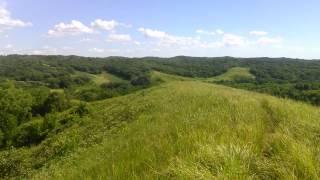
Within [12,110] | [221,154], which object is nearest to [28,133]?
[12,110]

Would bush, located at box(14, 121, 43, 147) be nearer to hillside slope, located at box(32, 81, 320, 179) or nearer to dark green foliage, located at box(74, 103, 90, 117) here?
dark green foliage, located at box(74, 103, 90, 117)

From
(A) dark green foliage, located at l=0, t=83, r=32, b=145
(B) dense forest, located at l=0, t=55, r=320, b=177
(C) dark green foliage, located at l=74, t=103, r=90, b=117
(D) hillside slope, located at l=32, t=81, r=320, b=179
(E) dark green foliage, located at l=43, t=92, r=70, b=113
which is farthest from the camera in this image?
(E) dark green foliage, located at l=43, t=92, r=70, b=113

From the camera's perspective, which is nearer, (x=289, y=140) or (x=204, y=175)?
(x=204, y=175)

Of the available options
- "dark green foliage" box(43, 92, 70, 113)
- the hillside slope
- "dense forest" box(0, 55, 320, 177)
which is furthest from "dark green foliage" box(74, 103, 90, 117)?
the hillside slope

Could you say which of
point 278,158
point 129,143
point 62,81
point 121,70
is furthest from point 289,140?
point 121,70

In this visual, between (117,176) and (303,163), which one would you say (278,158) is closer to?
→ (303,163)

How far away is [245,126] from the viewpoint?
6.95 meters

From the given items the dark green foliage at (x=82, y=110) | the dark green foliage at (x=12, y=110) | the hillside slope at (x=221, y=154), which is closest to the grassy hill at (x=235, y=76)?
the dark green foliage at (x=12, y=110)

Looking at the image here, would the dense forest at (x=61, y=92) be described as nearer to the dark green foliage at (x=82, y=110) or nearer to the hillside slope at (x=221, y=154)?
the dark green foliage at (x=82, y=110)

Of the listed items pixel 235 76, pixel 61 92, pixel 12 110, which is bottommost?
pixel 12 110

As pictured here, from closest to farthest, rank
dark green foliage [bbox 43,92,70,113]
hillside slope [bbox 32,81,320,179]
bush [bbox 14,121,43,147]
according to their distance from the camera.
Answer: hillside slope [bbox 32,81,320,179] < bush [bbox 14,121,43,147] < dark green foliage [bbox 43,92,70,113]

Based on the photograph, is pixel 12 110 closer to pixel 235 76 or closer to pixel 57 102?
pixel 57 102

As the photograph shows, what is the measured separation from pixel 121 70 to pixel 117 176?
175067 millimetres

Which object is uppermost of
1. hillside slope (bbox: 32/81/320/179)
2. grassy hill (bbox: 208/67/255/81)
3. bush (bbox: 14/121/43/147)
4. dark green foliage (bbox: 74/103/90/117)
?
hillside slope (bbox: 32/81/320/179)
